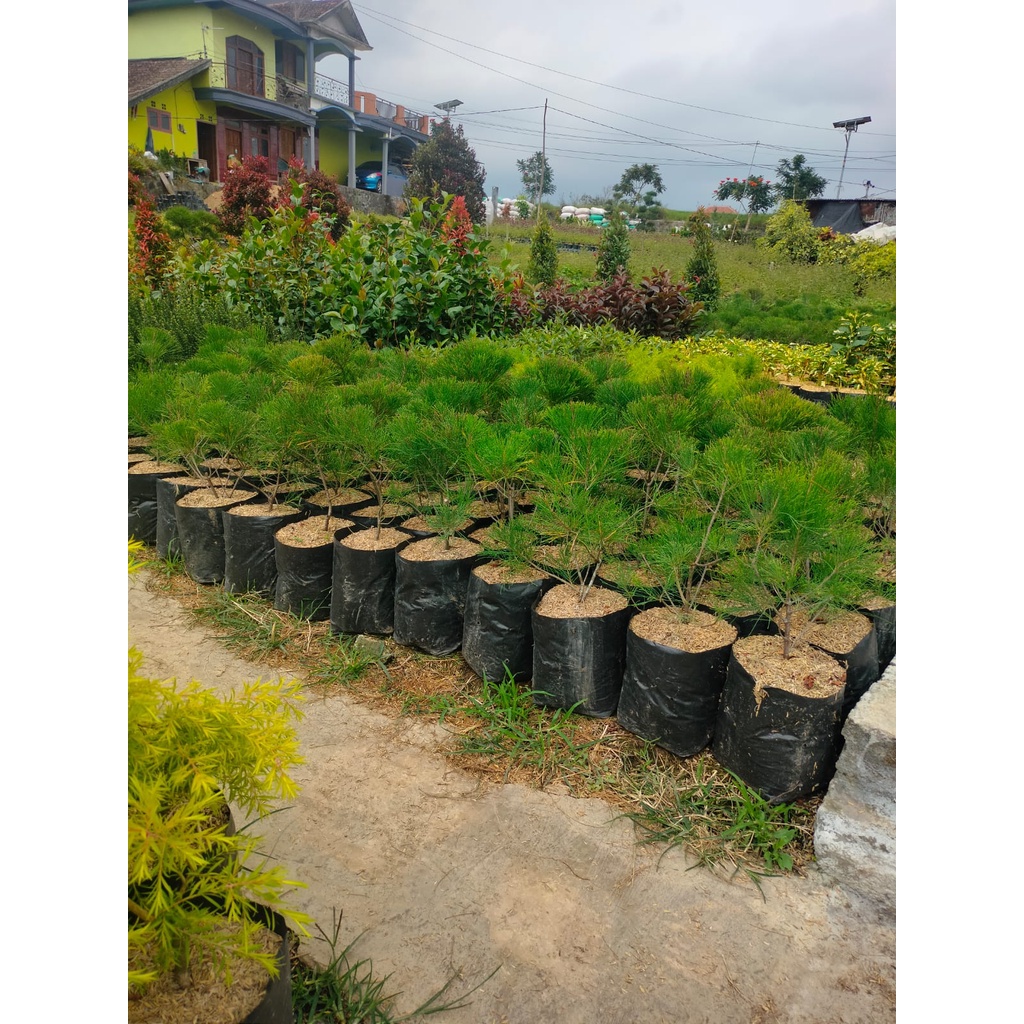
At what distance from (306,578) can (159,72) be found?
176 centimetres

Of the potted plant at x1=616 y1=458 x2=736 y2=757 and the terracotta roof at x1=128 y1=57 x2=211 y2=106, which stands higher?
the terracotta roof at x1=128 y1=57 x2=211 y2=106

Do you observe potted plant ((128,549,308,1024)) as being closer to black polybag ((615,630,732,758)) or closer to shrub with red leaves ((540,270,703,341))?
black polybag ((615,630,732,758))

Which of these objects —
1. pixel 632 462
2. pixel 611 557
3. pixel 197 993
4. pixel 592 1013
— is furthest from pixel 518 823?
pixel 632 462

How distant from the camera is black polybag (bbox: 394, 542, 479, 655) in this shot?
2.29m

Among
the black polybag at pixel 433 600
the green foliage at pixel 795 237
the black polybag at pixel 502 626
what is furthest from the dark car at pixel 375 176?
the black polybag at pixel 502 626

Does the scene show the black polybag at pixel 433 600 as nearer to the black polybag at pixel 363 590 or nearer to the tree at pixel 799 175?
the black polybag at pixel 363 590

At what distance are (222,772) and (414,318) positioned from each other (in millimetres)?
4509

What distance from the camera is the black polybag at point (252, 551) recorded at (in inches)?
106

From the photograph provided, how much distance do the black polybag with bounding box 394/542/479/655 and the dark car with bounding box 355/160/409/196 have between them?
11.4m

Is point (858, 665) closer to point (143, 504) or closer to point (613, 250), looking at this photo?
point (143, 504)

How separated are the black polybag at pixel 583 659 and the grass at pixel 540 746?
0.17ft

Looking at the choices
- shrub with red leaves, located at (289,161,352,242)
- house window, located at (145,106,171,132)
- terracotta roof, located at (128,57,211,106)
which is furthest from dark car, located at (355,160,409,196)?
terracotta roof, located at (128,57,211,106)

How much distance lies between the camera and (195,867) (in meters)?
0.77
